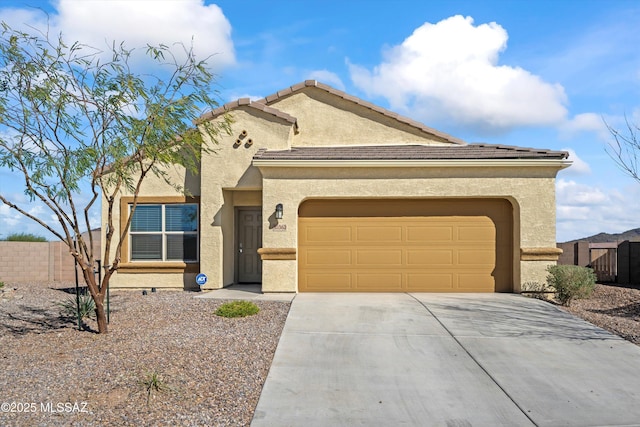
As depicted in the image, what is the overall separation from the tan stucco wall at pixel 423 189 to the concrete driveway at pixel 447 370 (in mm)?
2472

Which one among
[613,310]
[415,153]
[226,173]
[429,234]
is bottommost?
[613,310]

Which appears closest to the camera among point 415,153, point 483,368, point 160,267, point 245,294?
point 483,368

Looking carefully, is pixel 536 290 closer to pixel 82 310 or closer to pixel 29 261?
pixel 82 310

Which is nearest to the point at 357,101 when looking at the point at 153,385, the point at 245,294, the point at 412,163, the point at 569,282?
the point at 412,163

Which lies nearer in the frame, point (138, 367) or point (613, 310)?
point (138, 367)

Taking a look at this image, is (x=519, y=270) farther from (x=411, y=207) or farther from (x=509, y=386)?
(x=509, y=386)

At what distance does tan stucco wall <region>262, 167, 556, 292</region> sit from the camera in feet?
42.4

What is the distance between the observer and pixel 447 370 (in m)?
7.22

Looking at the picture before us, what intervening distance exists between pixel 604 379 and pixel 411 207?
6.83 metres

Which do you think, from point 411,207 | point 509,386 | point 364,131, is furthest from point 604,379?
point 364,131

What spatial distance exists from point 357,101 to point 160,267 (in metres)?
7.27

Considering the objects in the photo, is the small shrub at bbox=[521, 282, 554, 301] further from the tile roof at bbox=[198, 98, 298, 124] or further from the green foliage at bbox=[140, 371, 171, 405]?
the green foliage at bbox=[140, 371, 171, 405]

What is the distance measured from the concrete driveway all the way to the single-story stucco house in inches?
88.1

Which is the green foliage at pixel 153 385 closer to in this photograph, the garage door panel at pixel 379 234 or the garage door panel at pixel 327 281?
the garage door panel at pixel 327 281
